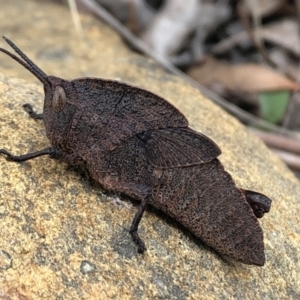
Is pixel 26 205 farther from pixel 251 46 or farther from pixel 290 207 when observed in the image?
pixel 251 46

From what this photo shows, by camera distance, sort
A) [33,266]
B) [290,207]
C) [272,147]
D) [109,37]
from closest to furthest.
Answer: [33,266] < [290,207] < [272,147] < [109,37]

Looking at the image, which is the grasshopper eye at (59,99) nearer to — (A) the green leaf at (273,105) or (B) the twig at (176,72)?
(B) the twig at (176,72)

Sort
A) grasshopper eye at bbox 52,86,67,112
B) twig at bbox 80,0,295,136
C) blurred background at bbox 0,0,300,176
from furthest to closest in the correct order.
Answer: blurred background at bbox 0,0,300,176, twig at bbox 80,0,295,136, grasshopper eye at bbox 52,86,67,112

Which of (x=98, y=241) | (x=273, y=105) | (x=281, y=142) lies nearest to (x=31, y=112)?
(x=98, y=241)

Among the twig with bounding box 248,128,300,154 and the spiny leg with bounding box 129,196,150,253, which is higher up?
the spiny leg with bounding box 129,196,150,253

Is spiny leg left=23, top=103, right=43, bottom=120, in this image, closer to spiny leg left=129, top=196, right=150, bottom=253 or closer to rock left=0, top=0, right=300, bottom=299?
rock left=0, top=0, right=300, bottom=299

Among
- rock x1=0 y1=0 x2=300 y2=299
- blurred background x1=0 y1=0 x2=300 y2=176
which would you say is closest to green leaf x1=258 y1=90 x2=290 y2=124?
blurred background x1=0 y1=0 x2=300 y2=176

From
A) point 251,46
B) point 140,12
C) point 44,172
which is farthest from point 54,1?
point 44,172

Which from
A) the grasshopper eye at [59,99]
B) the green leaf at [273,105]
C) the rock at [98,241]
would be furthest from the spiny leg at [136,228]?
the green leaf at [273,105]

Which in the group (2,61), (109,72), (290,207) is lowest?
(2,61)
